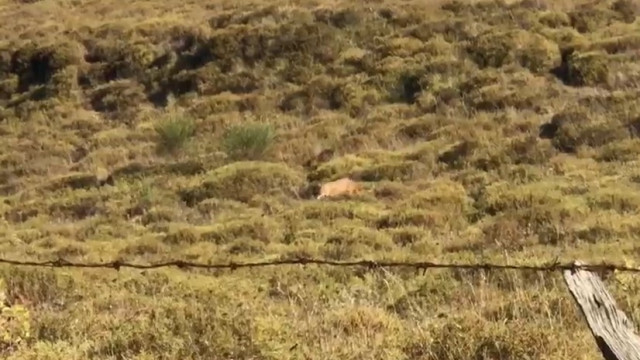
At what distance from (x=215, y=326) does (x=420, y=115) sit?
51.7ft

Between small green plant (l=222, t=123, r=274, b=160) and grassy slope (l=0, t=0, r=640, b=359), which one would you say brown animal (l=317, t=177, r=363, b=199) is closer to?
grassy slope (l=0, t=0, r=640, b=359)

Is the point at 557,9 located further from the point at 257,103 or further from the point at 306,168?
the point at 306,168

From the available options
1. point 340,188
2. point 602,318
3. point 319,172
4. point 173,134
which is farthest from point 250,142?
point 602,318

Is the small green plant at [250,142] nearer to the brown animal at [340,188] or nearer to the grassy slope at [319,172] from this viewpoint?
the grassy slope at [319,172]

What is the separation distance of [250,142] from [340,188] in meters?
3.88

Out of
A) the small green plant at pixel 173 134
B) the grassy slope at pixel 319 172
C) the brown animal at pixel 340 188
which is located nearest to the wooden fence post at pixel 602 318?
the grassy slope at pixel 319 172

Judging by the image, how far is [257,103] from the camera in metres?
24.0

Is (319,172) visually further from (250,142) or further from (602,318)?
(602,318)

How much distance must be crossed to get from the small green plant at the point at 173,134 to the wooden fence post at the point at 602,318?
18.1 metres

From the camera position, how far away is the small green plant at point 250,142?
783 inches

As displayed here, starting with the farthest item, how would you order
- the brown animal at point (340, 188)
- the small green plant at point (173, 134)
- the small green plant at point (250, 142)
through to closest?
the small green plant at point (173, 134) < the small green plant at point (250, 142) < the brown animal at point (340, 188)

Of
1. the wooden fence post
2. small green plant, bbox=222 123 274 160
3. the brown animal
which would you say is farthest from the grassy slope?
the wooden fence post

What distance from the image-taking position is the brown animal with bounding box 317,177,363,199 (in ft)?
53.9

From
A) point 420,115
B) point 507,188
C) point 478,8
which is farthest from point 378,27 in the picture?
point 507,188
